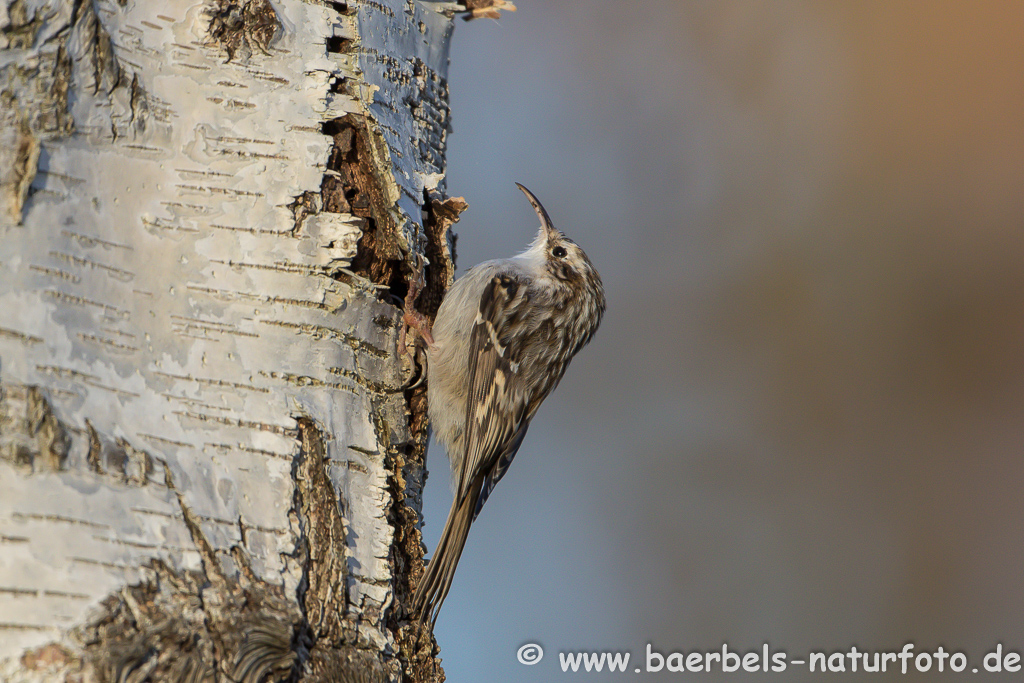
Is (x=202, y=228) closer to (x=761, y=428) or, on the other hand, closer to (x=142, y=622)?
(x=142, y=622)

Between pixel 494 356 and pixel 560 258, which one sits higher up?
pixel 560 258

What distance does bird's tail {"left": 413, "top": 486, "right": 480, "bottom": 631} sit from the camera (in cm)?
188

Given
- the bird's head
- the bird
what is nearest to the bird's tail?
the bird

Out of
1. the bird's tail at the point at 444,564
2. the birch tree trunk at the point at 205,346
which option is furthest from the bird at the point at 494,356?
the birch tree trunk at the point at 205,346

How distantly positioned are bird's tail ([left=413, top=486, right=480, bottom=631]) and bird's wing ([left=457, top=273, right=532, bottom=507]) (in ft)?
0.19

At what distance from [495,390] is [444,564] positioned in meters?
0.78

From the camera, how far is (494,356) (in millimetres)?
2734

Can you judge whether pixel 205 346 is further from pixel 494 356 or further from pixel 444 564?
pixel 494 356

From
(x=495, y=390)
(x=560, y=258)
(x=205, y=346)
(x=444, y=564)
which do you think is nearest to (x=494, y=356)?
(x=495, y=390)

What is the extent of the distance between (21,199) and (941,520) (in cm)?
433

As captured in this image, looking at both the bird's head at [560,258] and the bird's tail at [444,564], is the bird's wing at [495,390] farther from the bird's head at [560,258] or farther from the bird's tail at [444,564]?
the bird's head at [560,258]

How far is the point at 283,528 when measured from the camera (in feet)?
4.98

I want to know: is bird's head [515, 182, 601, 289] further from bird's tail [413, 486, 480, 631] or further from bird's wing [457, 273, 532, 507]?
bird's tail [413, 486, 480, 631]

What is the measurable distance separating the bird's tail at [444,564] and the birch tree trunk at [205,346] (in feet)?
0.14
